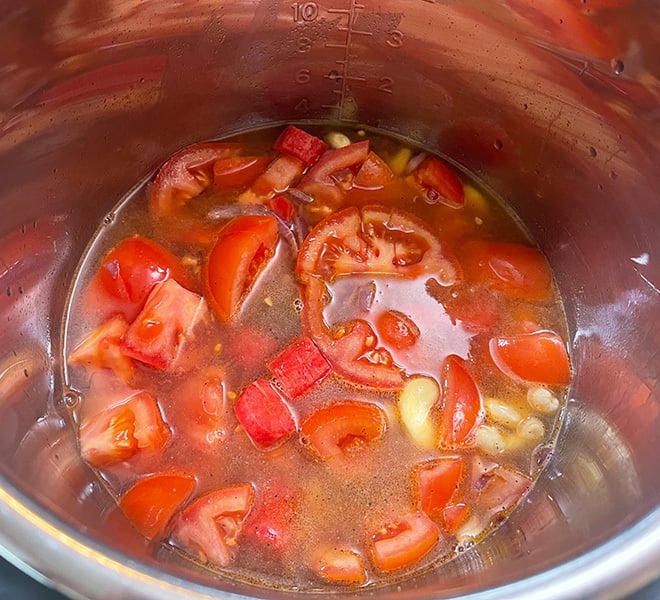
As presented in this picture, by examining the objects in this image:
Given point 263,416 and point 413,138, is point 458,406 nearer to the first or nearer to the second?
point 263,416

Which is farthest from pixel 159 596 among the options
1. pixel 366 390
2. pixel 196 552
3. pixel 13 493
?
pixel 366 390

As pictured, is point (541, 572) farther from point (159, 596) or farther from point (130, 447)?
point (130, 447)

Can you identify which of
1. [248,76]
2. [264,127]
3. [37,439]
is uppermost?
[248,76]

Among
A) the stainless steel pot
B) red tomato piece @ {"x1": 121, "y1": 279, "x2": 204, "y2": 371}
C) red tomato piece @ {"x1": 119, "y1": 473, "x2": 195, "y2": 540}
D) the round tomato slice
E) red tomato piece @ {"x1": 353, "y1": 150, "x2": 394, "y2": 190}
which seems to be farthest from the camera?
red tomato piece @ {"x1": 353, "y1": 150, "x2": 394, "y2": 190}

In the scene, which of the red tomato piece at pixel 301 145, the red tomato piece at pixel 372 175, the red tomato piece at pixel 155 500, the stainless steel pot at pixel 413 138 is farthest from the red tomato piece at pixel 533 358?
the red tomato piece at pixel 155 500

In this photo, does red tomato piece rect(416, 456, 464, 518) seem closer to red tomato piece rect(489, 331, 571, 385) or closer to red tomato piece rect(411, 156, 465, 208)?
red tomato piece rect(489, 331, 571, 385)

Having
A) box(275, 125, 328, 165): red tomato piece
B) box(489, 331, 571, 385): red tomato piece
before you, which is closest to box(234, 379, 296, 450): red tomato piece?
box(489, 331, 571, 385): red tomato piece
